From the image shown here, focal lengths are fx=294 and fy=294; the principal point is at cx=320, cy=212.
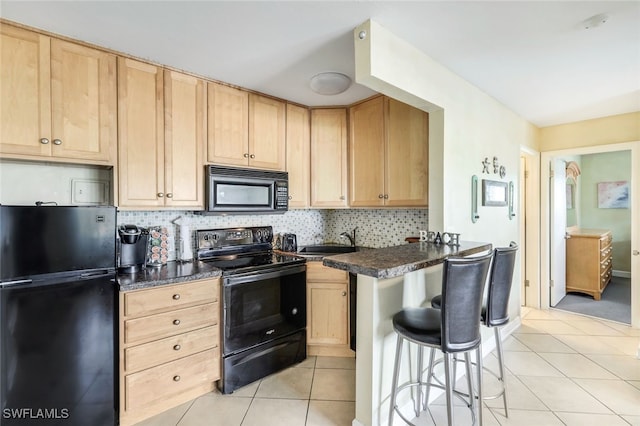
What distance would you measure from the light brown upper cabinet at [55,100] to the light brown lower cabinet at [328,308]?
1.80 m

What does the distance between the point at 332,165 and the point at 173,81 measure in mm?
1561

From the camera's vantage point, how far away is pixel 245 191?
101 inches

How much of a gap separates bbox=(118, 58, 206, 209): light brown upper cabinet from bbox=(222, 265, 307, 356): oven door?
75cm

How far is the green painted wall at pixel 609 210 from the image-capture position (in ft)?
17.2

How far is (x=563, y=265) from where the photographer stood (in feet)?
14.0

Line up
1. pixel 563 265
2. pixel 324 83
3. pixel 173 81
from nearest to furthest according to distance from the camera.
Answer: pixel 173 81, pixel 324 83, pixel 563 265

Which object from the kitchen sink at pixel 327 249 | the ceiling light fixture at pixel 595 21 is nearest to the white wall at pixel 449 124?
the ceiling light fixture at pixel 595 21

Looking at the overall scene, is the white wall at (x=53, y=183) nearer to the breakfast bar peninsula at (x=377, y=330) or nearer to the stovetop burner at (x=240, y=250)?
the stovetop burner at (x=240, y=250)

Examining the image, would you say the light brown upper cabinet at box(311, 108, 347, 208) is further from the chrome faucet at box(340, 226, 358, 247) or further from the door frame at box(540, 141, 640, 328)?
the door frame at box(540, 141, 640, 328)

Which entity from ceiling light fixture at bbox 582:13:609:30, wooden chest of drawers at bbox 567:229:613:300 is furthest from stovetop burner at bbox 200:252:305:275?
wooden chest of drawers at bbox 567:229:613:300

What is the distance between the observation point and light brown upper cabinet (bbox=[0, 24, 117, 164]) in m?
1.62

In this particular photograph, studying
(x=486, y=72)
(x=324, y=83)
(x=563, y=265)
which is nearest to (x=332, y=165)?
(x=324, y=83)

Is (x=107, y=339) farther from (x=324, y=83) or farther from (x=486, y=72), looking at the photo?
(x=486, y=72)

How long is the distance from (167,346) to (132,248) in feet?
2.42
